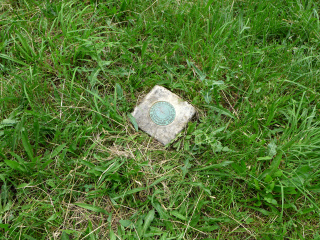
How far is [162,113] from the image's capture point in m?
2.07

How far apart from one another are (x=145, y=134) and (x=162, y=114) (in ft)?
0.64

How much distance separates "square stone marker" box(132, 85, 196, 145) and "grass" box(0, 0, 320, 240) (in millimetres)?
59

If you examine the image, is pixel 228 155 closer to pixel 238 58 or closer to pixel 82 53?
pixel 238 58

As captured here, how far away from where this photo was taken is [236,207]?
1.80 metres

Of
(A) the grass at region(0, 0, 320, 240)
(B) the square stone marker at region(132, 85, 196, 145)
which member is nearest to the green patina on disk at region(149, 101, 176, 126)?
(B) the square stone marker at region(132, 85, 196, 145)

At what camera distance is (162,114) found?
6.78 ft

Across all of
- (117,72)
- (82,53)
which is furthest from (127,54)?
(82,53)

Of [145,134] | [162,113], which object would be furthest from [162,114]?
[145,134]

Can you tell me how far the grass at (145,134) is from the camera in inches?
68.2

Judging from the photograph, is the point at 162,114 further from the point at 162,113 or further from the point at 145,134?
the point at 145,134

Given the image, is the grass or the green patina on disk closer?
the grass

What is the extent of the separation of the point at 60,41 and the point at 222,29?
127 centimetres

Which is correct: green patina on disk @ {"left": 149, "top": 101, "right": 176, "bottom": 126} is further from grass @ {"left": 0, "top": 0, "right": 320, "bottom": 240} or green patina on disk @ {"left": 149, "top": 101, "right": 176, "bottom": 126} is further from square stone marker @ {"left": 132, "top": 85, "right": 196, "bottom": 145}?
grass @ {"left": 0, "top": 0, "right": 320, "bottom": 240}

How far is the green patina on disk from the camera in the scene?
2.04m
